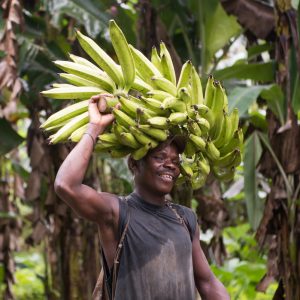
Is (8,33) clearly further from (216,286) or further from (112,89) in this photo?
(216,286)

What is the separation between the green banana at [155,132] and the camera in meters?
2.65

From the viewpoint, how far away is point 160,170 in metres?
2.75

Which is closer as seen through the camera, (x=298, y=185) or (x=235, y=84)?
(x=298, y=185)

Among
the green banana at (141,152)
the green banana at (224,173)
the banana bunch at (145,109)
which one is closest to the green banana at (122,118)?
the banana bunch at (145,109)

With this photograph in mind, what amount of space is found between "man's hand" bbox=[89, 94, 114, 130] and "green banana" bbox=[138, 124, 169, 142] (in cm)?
12

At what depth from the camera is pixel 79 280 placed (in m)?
5.79

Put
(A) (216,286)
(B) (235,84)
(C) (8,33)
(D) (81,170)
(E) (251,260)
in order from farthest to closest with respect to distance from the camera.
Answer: (E) (251,260)
(B) (235,84)
(C) (8,33)
(A) (216,286)
(D) (81,170)

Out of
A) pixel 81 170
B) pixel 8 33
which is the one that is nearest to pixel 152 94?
pixel 81 170

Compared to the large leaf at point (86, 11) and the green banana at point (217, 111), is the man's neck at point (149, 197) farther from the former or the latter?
the large leaf at point (86, 11)

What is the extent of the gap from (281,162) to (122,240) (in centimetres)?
254

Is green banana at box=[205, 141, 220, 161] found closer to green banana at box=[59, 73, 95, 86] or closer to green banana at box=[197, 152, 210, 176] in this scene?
green banana at box=[197, 152, 210, 176]

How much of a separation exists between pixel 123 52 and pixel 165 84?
0.65ft

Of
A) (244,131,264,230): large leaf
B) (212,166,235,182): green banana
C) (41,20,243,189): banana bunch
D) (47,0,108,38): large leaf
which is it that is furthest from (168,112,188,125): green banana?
(47,0,108,38): large leaf

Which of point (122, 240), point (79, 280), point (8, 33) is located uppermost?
point (8, 33)
